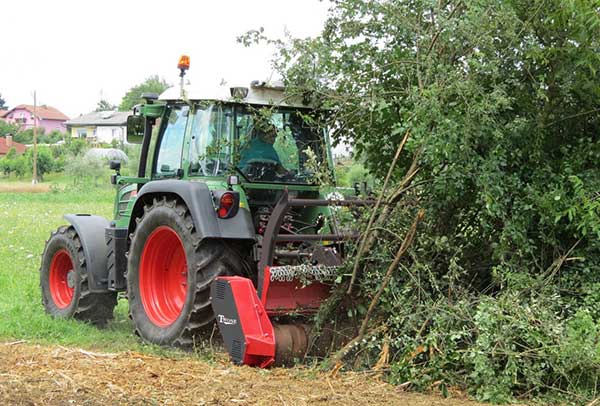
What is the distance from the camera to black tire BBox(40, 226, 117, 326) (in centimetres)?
894

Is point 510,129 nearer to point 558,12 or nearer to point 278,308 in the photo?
point 558,12

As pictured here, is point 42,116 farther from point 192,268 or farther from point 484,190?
point 484,190

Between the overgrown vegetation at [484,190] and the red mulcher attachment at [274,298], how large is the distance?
0.40 meters

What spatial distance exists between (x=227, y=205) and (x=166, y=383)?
177 centimetres

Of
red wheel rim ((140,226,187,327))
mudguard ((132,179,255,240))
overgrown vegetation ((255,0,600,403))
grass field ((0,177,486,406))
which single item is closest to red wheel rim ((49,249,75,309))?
grass field ((0,177,486,406))

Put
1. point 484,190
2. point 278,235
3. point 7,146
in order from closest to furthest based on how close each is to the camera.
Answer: point 484,190
point 278,235
point 7,146

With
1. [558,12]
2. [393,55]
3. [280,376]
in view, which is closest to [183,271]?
[280,376]

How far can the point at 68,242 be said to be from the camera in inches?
361

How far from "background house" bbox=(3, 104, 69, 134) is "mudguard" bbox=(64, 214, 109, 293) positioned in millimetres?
127878

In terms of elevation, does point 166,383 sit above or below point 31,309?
above

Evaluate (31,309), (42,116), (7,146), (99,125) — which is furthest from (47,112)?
(31,309)

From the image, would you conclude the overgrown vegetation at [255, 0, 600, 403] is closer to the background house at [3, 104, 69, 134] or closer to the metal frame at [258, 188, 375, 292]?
the metal frame at [258, 188, 375, 292]

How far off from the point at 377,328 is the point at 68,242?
13.5 ft

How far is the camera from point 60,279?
31.9ft
